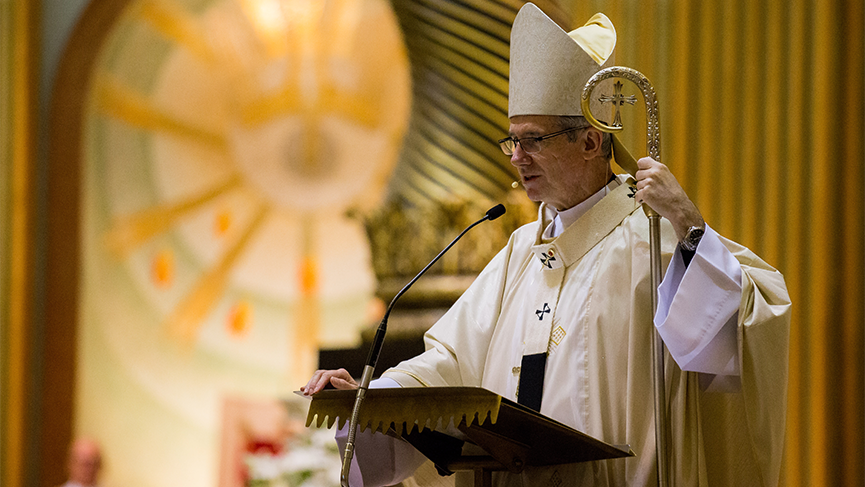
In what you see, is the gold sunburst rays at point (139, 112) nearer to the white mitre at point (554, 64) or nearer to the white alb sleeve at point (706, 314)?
the white mitre at point (554, 64)

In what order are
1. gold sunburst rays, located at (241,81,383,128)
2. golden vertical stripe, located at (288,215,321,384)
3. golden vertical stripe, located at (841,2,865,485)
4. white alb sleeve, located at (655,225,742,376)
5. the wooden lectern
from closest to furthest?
the wooden lectern < white alb sleeve, located at (655,225,742,376) < golden vertical stripe, located at (841,2,865,485) < golden vertical stripe, located at (288,215,321,384) < gold sunburst rays, located at (241,81,383,128)

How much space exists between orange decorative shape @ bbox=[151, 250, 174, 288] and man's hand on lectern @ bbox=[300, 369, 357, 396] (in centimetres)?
497

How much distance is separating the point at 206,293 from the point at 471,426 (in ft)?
17.0

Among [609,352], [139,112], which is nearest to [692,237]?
[609,352]

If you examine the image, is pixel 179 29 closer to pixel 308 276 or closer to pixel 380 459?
pixel 308 276

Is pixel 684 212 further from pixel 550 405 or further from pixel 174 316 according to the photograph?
pixel 174 316

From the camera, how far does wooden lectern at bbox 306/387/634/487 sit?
1.75 m

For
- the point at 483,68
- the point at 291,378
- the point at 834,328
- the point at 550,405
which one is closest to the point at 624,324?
the point at 550,405

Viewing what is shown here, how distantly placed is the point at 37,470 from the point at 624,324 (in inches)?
213

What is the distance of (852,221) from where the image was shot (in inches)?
147

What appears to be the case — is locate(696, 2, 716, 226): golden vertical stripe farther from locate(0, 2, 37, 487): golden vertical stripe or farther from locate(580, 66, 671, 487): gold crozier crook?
locate(0, 2, 37, 487): golden vertical stripe

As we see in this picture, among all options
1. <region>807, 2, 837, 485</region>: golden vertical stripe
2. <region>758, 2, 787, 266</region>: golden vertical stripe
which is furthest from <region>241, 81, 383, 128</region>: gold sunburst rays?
<region>807, 2, 837, 485</region>: golden vertical stripe

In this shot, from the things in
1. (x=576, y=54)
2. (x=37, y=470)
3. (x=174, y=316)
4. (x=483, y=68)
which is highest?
(x=483, y=68)

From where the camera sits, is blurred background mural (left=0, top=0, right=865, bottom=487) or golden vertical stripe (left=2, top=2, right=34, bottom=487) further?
golden vertical stripe (left=2, top=2, right=34, bottom=487)
